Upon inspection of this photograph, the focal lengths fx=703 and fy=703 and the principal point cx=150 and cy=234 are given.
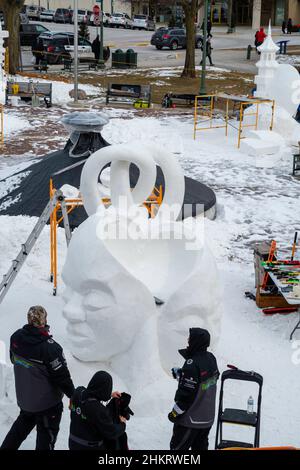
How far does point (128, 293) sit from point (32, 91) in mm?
18359

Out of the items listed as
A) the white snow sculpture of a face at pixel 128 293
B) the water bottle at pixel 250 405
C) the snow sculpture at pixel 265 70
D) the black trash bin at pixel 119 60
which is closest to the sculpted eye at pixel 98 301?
the white snow sculpture of a face at pixel 128 293

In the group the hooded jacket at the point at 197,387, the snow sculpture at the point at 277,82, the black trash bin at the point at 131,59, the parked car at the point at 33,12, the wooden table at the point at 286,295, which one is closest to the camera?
the hooded jacket at the point at 197,387

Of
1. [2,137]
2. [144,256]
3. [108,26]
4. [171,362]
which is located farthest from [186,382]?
[108,26]

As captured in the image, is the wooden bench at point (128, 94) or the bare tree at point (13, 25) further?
the bare tree at point (13, 25)

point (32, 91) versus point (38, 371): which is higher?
point (32, 91)

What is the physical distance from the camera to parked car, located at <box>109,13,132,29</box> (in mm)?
52344

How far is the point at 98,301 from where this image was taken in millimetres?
6902

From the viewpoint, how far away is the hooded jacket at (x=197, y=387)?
5.64 metres

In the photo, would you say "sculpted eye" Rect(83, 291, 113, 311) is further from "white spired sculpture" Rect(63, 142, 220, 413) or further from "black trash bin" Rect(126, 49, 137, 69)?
"black trash bin" Rect(126, 49, 137, 69)

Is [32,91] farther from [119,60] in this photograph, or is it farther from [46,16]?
[46,16]

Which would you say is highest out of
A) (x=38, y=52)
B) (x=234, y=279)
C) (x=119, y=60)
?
(x=38, y=52)

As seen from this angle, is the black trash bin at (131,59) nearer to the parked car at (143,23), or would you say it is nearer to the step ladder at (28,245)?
the parked car at (143,23)

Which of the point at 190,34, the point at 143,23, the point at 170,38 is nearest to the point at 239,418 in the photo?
the point at 190,34
